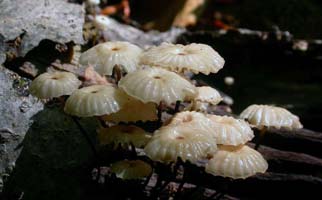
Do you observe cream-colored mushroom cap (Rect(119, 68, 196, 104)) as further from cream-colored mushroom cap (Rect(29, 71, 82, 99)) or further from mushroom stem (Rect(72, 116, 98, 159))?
mushroom stem (Rect(72, 116, 98, 159))

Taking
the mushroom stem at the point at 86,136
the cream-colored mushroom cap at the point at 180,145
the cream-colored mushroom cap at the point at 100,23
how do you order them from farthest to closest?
the cream-colored mushroom cap at the point at 100,23, the mushroom stem at the point at 86,136, the cream-colored mushroom cap at the point at 180,145

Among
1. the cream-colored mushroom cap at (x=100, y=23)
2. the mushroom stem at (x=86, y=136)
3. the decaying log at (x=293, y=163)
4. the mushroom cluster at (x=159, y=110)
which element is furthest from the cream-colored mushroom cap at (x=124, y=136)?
the cream-colored mushroom cap at (x=100, y=23)

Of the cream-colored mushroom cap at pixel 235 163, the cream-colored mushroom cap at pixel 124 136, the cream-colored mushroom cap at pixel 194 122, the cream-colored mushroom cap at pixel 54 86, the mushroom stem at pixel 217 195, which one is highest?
the cream-colored mushroom cap at pixel 194 122

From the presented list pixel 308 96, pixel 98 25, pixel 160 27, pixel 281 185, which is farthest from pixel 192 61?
pixel 160 27

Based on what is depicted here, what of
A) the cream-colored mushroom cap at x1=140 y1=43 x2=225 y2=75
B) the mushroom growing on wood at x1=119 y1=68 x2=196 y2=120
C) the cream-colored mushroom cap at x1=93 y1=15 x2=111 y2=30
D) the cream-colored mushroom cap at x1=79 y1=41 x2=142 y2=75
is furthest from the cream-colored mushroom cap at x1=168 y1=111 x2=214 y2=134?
Answer: the cream-colored mushroom cap at x1=93 y1=15 x2=111 y2=30

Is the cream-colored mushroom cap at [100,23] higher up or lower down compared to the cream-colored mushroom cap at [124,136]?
higher up

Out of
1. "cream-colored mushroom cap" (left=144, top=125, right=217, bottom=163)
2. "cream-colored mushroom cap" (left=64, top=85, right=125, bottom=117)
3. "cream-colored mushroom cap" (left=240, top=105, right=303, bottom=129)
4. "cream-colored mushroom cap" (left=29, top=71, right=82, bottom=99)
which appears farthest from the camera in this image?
"cream-colored mushroom cap" (left=240, top=105, right=303, bottom=129)

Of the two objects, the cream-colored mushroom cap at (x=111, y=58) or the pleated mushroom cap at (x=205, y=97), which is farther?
the pleated mushroom cap at (x=205, y=97)

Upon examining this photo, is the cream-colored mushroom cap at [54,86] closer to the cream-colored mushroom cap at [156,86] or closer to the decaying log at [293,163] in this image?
the cream-colored mushroom cap at [156,86]
